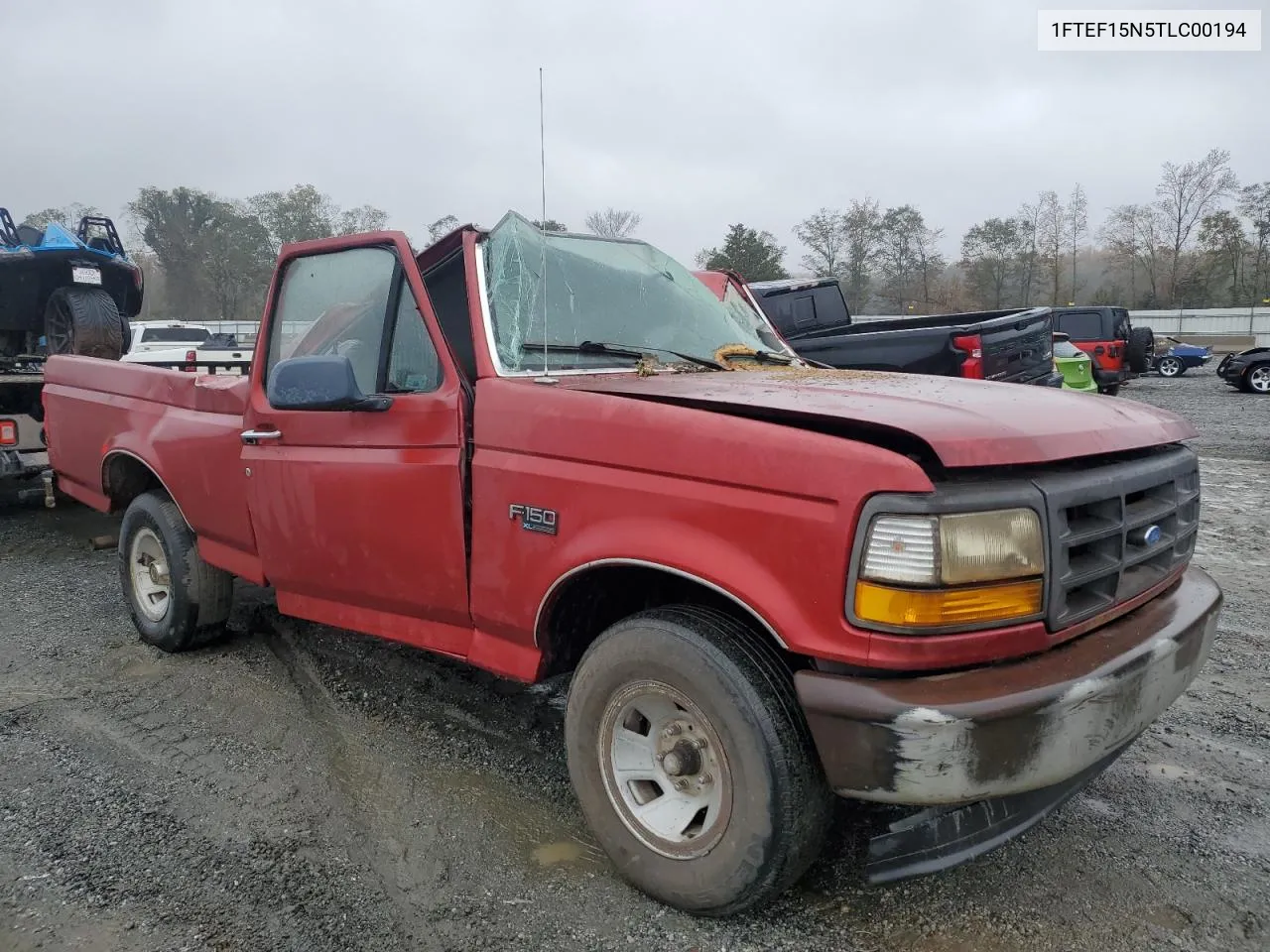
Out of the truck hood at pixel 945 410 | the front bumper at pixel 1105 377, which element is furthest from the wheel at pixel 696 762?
the front bumper at pixel 1105 377

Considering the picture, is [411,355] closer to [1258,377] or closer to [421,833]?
[421,833]

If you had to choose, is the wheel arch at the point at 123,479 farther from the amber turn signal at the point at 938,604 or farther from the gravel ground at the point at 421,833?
the amber turn signal at the point at 938,604

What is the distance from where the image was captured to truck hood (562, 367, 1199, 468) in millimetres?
2098

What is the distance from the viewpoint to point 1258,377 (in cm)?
1930

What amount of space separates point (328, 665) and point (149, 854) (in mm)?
1644

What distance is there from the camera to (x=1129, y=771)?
3.21 metres

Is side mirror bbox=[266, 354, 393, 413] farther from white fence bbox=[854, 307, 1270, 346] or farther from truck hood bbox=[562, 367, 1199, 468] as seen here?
white fence bbox=[854, 307, 1270, 346]

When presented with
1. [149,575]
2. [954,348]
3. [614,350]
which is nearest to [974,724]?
[614,350]

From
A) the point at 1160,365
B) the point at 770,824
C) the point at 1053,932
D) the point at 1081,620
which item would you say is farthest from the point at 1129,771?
the point at 1160,365

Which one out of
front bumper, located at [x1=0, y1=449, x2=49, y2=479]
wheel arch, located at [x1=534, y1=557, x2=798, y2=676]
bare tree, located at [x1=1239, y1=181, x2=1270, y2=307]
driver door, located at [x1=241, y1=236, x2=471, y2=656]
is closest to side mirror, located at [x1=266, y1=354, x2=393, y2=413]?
driver door, located at [x1=241, y1=236, x2=471, y2=656]

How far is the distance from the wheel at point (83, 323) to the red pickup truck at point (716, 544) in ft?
20.1

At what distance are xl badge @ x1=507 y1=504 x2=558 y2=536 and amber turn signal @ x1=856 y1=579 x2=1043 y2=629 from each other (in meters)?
0.96

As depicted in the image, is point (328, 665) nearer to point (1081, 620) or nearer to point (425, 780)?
point (425, 780)

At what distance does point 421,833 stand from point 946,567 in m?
1.89
